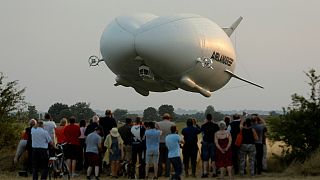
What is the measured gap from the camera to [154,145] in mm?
16688

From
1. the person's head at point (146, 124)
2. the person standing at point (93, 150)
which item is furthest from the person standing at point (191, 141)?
the person standing at point (93, 150)

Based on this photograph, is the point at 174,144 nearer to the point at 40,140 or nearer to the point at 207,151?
the point at 207,151

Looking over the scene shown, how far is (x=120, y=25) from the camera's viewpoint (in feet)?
68.7

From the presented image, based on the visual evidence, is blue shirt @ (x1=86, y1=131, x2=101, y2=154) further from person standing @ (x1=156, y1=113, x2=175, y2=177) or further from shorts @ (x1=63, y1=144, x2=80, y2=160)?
person standing @ (x1=156, y1=113, x2=175, y2=177)

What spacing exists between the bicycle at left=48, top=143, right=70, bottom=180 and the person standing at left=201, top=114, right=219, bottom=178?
3.93 meters

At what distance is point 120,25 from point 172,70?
2325 millimetres

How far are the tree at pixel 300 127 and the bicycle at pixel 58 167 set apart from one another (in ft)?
22.9

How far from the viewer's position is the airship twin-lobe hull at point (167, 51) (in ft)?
66.2

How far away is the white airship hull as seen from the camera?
20.2 meters

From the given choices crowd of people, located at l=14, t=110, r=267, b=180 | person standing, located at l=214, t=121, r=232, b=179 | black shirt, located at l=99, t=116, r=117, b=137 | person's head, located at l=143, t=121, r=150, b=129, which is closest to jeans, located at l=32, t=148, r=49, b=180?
crowd of people, located at l=14, t=110, r=267, b=180

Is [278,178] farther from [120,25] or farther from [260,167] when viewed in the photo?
[120,25]

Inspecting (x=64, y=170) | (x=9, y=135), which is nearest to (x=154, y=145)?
(x=64, y=170)

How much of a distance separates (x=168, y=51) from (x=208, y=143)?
150 inches

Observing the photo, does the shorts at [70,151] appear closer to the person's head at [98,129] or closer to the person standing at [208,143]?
the person's head at [98,129]
